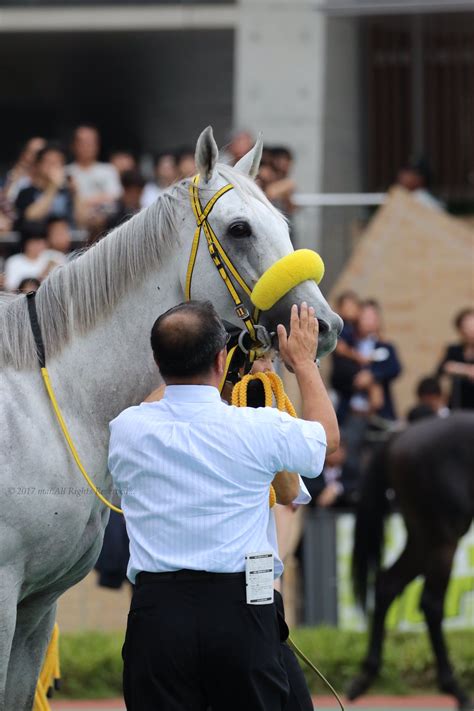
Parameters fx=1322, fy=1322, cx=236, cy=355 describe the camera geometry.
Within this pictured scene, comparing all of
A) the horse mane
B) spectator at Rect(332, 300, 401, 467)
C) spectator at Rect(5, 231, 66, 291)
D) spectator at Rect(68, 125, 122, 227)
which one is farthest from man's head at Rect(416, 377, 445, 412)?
the horse mane

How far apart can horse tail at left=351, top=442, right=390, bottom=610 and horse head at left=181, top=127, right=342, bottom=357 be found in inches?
202

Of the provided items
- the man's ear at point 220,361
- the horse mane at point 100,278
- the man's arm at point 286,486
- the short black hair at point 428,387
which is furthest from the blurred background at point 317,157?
the man's ear at point 220,361

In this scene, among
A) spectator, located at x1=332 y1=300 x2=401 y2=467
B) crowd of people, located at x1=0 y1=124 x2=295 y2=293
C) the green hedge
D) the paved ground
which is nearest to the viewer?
the paved ground

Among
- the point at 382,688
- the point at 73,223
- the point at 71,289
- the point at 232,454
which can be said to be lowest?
the point at 382,688

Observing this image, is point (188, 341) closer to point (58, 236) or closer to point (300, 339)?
point (300, 339)

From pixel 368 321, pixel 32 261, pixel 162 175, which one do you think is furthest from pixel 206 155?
pixel 162 175

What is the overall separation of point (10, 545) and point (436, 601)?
5209 millimetres

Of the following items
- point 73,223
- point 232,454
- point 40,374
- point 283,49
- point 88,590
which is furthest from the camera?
point 283,49

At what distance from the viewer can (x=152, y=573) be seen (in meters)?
3.65

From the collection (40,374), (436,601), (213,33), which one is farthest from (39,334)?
(213,33)

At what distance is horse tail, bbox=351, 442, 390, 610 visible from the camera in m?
9.05

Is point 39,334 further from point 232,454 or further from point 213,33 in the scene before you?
point 213,33

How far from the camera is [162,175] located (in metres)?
11.0

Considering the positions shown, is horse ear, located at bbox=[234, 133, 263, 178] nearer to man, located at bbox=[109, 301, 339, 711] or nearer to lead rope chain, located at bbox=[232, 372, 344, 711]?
lead rope chain, located at bbox=[232, 372, 344, 711]
